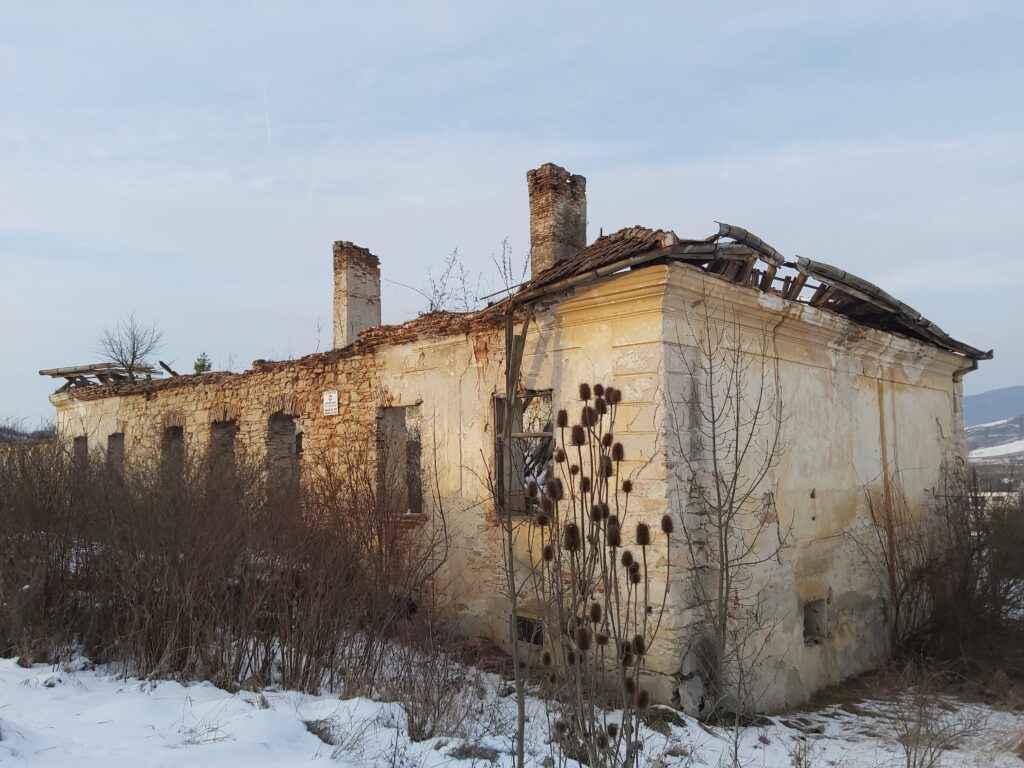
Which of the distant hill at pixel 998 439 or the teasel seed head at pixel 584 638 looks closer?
the teasel seed head at pixel 584 638

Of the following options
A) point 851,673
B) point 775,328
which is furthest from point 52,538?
point 851,673

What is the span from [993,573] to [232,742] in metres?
9.03

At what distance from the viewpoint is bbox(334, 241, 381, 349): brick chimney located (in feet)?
42.2

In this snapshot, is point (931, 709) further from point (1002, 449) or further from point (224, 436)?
point (1002, 449)

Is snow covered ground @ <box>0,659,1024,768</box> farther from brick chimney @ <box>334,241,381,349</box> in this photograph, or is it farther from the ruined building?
brick chimney @ <box>334,241,381,349</box>

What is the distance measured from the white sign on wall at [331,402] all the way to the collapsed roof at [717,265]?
3523 millimetres

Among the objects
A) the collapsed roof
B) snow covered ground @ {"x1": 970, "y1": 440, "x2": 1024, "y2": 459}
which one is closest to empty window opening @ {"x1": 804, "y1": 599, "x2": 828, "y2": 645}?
the collapsed roof

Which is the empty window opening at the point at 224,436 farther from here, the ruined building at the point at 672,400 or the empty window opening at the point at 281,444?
the empty window opening at the point at 281,444

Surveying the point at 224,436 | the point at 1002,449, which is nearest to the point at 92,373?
the point at 224,436

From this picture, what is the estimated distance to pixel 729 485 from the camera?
6.22 metres

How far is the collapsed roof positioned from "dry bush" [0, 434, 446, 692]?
3.07 meters

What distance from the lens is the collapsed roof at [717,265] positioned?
20.6 ft

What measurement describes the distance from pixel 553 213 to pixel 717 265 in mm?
4069

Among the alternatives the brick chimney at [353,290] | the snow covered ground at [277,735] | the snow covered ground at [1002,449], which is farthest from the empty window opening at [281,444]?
the snow covered ground at [1002,449]
